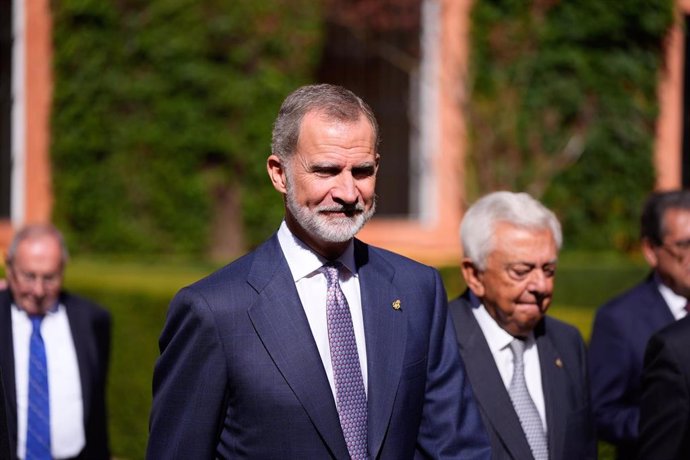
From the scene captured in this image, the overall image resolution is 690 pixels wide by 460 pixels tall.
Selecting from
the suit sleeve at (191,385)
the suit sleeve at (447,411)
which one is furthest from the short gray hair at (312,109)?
the suit sleeve at (447,411)

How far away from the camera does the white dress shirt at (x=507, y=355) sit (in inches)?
148

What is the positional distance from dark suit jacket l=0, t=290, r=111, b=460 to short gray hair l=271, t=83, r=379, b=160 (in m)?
2.35

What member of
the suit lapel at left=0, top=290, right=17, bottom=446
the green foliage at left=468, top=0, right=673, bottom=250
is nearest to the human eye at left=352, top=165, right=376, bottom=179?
the suit lapel at left=0, top=290, right=17, bottom=446

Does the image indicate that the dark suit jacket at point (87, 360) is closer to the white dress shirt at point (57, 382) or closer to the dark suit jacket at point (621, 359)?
the white dress shirt at point (57, 382)

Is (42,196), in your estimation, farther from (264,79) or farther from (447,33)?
(447,33)

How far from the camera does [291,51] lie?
11.6 m

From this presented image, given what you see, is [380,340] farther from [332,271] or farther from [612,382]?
[612,382]

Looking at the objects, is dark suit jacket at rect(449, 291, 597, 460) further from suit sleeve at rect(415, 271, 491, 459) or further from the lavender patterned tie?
the lavender patterned tie

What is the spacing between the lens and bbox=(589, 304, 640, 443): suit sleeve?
166 inches

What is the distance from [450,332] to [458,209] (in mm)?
9081

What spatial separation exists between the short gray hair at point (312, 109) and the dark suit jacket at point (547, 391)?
99cm

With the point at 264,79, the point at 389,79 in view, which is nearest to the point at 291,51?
the point at 264,79

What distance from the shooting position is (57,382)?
5004 millimetres

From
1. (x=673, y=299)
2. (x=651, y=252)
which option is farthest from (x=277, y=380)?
(x=651, y=252)
